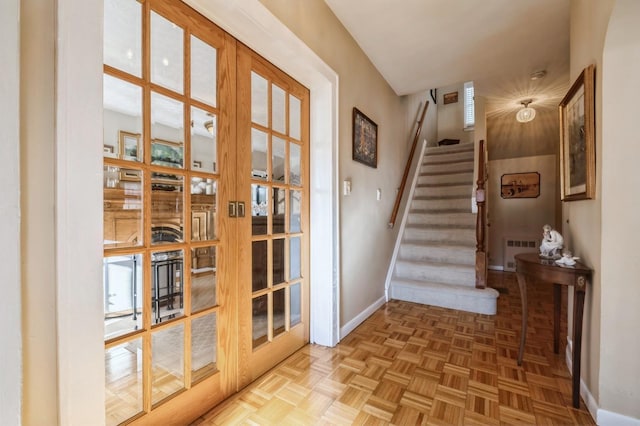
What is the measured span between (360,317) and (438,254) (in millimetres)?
1456

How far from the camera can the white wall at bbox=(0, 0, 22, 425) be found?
0.65 meters

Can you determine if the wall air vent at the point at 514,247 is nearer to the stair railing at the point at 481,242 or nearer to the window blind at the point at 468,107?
the stair railing at the point at 481,242

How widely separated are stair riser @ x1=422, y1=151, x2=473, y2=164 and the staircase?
16 mm

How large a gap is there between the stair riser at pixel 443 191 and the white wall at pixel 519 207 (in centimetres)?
120

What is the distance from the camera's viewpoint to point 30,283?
733 millimetres

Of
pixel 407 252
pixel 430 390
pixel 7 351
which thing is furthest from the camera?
pixel 407 252

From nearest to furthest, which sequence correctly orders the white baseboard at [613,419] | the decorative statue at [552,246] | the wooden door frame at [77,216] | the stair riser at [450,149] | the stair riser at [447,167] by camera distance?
1. the wooden door frame at [77,216]
2. the white baseboard at [613,419]
3. the decorative statue at [552,246]
4. the stair riser at [447,167]
5. the stair riser at [450,149]

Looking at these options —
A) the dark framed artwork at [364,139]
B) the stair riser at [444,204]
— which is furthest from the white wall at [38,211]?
the stair riser at [444,204]

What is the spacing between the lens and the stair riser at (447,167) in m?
4.48

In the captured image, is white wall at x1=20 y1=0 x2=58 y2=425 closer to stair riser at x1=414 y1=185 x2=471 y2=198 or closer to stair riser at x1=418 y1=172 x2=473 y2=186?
stair riser at x1=414 y1=185 x2=471 y2=198

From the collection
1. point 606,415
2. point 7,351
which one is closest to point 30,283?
point 7,351

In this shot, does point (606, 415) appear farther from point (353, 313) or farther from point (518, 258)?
point (353, 313)

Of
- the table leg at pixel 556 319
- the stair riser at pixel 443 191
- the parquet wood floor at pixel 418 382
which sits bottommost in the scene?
the parquet wood floor at pixel 418 382

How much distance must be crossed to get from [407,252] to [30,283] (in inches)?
134
